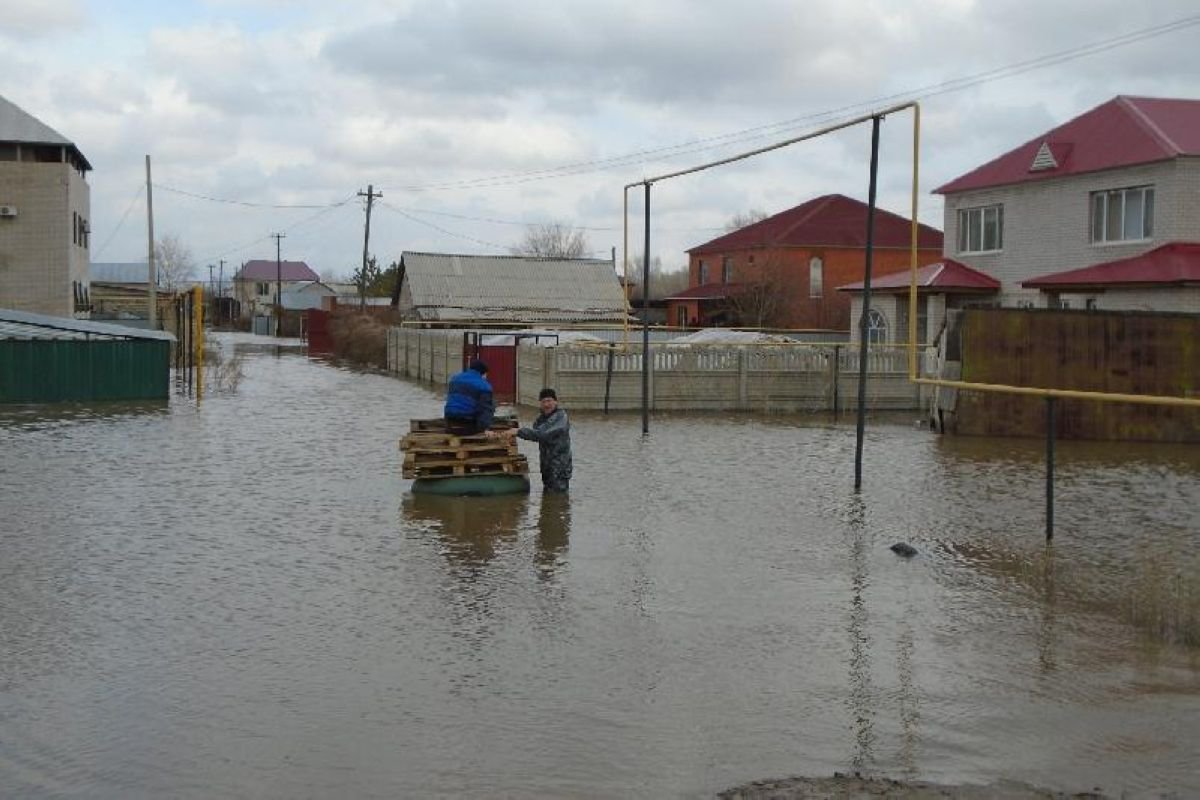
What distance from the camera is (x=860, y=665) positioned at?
7715 mm

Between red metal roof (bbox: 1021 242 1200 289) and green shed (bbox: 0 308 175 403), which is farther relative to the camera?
red metal roof (bbox: 1021 242 1200 289)

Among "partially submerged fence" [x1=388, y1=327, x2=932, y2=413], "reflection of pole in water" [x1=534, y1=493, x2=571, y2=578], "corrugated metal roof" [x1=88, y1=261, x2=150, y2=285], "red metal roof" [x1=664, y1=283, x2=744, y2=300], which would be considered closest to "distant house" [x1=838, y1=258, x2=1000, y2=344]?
"partially submerged fence" [x1=388, y1=327, x2=932, y2=413]

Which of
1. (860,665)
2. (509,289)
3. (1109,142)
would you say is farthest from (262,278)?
(860,665)

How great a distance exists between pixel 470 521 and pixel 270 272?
145 meters

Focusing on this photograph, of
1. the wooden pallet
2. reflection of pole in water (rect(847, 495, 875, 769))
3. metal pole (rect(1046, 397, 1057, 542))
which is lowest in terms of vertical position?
reflection of pole in water (rect(847, 495, 875, 769))

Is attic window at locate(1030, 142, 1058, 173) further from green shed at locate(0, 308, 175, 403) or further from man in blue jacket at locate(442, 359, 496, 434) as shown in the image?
man in blue jacket at locate(442, 359, 496, 434)

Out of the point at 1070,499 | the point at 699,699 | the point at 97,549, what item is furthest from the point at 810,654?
the point at 1070,499

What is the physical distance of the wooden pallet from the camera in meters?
13.8

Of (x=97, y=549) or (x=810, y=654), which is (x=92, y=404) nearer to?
(x=97, y=549)

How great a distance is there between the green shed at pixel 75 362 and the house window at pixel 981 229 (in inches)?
871

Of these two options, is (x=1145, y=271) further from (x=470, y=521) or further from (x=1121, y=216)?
(x=470, y=521)

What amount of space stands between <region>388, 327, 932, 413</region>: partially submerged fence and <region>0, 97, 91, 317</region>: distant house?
82.5 ft

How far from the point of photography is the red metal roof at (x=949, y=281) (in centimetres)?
3438

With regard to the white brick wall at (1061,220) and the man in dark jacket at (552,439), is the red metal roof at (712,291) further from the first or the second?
the man in dark jacket at (552,439)
